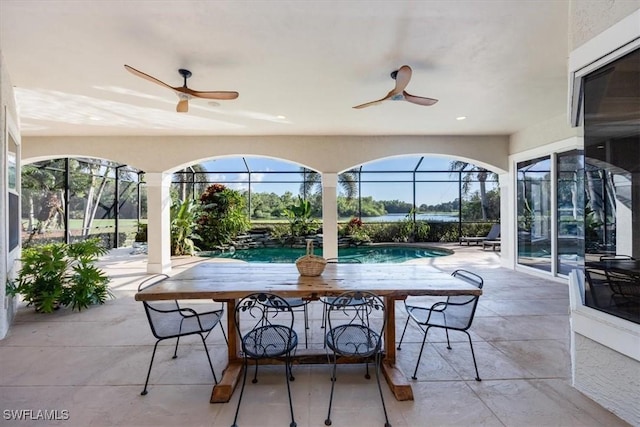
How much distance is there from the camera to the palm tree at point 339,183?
11.8 metres

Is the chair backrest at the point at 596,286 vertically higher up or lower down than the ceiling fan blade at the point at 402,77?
lower down

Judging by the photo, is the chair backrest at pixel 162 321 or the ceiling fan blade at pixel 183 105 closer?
the chair backrest at pixel 162 321

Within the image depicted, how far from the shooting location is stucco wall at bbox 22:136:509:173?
634 centimetres

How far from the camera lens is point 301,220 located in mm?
11156

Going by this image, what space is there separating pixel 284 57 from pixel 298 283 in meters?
2.42

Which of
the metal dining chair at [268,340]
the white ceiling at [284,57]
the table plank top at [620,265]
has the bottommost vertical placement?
the metal dining chair at [268,340]

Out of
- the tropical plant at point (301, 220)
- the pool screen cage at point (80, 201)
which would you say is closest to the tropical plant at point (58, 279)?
the pool screen cage at point (80, 201)

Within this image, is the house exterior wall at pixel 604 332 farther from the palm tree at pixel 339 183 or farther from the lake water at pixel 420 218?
the lake water at pixel 420 218

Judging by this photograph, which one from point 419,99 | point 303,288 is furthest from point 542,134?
point 303,288

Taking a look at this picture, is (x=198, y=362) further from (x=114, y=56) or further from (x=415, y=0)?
(x=415, y=0)

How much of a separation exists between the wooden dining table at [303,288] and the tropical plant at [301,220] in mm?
7875

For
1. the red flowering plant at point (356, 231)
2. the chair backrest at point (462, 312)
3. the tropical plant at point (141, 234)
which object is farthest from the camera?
the red flowering plant at point (356, 231)

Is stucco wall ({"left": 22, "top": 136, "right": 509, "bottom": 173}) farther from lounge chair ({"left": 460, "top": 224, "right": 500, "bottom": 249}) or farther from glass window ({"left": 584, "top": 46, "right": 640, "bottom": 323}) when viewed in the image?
glass window ({"left": 584, "top": 46, "right": 640, "bottom": 323})

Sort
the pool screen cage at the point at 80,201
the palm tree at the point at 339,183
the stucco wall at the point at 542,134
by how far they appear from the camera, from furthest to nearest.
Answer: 1. the palm tree at the point at 339,183
2. the pool screen cage at the point at 80,201
3. the stucco wall at the point at 542,134
